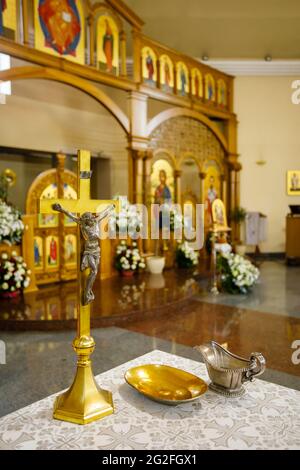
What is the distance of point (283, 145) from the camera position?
11.4m

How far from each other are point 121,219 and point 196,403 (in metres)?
5.44

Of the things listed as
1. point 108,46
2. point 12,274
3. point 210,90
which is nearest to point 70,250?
point 12,274

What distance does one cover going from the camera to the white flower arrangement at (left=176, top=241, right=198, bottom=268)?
8.21 m

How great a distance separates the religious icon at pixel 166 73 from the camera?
859 cm

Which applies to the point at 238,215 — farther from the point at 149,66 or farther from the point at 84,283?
the point at 84,283

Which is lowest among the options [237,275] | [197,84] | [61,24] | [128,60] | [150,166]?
[237,275]

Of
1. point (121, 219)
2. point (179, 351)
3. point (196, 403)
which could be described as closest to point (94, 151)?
point (121, 219)

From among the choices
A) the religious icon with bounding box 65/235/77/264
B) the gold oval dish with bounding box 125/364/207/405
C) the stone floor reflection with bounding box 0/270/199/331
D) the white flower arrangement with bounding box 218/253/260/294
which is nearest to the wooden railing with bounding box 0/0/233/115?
the religious icon with bounding box 65/235/77/264

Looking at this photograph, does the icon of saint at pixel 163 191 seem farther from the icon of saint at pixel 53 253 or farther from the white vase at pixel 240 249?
the white vase at pixel 240 249

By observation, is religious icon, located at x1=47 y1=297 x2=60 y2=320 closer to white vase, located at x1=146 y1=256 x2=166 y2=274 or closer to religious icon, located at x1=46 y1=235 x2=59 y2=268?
religious icon, located at x1=46 y1=235 x2=59 y2=268

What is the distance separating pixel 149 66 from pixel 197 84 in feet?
5.92

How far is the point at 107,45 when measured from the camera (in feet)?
24.2

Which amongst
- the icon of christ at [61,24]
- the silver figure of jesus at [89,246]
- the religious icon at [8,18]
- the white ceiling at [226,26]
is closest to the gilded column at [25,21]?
the religious icon at [8,18]
